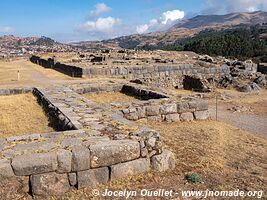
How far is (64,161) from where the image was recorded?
5695mm

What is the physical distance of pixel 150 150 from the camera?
6.57 metres

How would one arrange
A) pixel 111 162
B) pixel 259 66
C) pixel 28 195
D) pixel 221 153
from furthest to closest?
1. pixel 259 66
2. pixel 221 153
3. pixel 111 162
4. pixel 28 195

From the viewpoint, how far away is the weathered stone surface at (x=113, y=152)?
234 inches

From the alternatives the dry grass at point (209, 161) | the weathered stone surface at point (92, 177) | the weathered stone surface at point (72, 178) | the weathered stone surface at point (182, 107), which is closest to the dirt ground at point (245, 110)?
the dry grass at point (209, 161)

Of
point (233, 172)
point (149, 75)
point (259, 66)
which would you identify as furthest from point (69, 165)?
point (259, 66)

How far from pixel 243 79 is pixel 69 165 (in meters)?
19.4

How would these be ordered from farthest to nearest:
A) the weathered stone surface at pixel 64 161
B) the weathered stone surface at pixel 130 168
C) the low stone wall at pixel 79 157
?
the weathered stone surface at pixel 130 168 → the weathered stone surface at pixel 64 161 → the low stone wall at pixel 79 157

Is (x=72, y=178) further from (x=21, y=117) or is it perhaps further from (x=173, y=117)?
(x=173, y=117)

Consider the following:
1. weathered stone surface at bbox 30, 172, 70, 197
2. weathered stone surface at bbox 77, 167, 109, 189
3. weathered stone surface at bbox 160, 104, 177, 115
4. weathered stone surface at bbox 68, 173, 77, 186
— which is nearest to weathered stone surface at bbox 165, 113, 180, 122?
weathered stone surface at bbox 160, 104, 177, 115

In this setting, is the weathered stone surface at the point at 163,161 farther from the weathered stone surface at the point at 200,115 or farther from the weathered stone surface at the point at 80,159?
the weathered stone surface at the point at 200,115

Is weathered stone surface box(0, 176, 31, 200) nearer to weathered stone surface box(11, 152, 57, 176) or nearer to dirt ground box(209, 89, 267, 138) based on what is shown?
weathered stone surface box(11, 152, 57, 176)

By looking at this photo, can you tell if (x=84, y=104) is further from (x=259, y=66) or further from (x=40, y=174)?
(x=259, y=66)

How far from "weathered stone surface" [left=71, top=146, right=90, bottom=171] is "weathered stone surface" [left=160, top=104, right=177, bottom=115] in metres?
5.20

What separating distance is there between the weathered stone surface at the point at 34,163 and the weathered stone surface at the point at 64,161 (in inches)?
2.8
